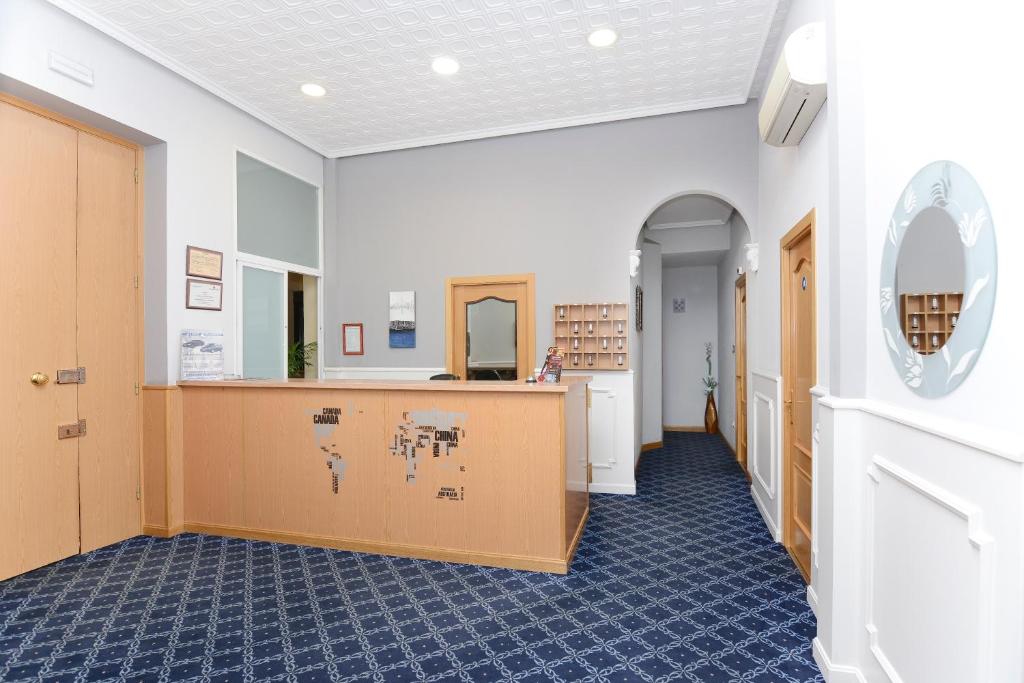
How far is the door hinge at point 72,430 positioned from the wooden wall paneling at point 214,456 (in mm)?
583

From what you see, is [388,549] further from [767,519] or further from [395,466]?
[767,519]

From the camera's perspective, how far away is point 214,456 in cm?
382

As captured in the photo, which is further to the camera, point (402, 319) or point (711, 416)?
point (711, 416)

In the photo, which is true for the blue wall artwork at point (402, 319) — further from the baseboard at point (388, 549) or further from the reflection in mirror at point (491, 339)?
the baseboard at point (388, 549)

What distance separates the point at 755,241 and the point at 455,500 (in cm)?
334

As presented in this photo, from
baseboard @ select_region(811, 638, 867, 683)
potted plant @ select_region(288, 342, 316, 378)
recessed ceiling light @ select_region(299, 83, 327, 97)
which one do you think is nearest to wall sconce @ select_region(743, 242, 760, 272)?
baseboard @ select_region(811, 638, 867, 683)

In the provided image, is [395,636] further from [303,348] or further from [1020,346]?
[303,348]

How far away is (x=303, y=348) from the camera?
5539 millimetres

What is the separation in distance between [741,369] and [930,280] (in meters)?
4.89

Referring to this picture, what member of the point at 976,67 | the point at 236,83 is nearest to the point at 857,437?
the point at 976,67

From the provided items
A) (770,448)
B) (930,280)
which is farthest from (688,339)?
(930,280)

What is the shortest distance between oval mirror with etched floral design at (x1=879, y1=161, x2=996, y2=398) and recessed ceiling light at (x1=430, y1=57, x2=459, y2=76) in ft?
10.4

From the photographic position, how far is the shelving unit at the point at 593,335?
4.83 meters

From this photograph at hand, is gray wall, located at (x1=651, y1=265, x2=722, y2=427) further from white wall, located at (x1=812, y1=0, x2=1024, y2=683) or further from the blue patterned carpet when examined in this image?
white wall, located at (x1=812, y1=0, x2=1024, y2=683)
